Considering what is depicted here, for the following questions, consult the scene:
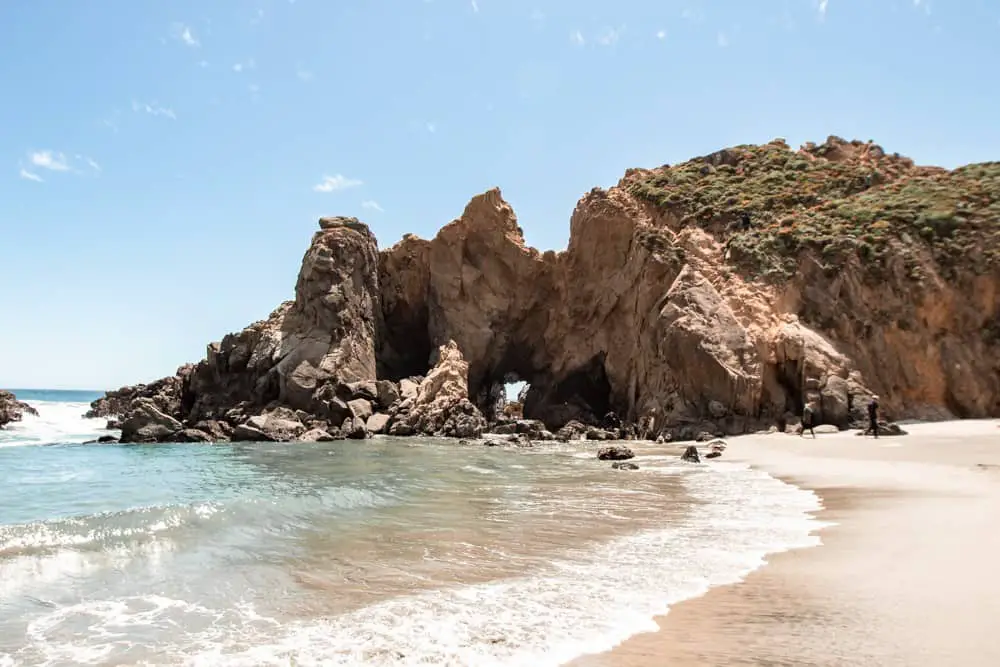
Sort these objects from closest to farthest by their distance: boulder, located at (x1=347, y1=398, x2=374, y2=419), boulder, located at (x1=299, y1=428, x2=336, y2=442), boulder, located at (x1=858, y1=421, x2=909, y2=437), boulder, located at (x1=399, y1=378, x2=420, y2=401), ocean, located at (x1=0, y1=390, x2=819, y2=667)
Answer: ocean, located at (x1=0, y1=390, x2=819, y2=667) < boulder, located at (x1=858, y1=421, x2=909, y2=437) < boulder, located at (x1=299, y1=428, x2=336, y2=442) < boulder, located at (x1=347, y1=398, x2=374, y2=419) < boulder, located at (x1=399, y1=378, x2=420, y2=401)

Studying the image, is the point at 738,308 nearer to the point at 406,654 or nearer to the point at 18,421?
the point at 406,654

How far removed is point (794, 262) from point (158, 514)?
29.2m

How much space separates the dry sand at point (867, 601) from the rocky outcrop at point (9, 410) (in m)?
51.9

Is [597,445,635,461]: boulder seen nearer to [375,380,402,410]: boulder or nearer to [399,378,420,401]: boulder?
[399,378,420,401]: boulder

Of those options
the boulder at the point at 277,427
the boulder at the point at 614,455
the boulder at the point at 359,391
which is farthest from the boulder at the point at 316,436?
the boulder at the point at 614,455

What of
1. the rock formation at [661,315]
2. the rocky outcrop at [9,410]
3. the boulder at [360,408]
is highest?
the rock formation at [661,315]

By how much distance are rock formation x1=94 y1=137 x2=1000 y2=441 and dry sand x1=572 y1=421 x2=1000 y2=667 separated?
1896 centimetres

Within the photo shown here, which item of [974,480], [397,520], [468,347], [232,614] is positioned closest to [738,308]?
[468,347]

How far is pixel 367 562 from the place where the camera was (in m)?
7.96

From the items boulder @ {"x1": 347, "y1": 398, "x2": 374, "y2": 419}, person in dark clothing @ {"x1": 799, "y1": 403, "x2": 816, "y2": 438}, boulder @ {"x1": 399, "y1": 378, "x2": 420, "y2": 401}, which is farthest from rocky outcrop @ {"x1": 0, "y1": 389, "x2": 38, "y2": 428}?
person in dark clothing @ {"x1": 799, "y1": 403, "x2": 816, "y2": 438}

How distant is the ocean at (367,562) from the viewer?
528cm

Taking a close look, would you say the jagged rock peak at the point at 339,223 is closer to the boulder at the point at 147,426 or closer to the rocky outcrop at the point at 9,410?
the boulder at the point at 147,426

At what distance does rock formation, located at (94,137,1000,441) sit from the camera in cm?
2892

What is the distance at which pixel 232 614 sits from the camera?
20.0ft
